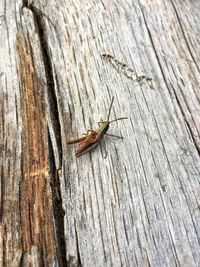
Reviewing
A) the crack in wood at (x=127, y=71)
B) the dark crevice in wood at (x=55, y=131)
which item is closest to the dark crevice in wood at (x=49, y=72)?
the dark crevice in wood at (x=55, y=131)

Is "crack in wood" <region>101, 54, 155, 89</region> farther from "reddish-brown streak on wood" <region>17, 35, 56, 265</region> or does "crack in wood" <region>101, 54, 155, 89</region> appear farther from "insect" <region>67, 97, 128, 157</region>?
"reddish-brown streak on wood" <region>17, 35, 56, 265</region>

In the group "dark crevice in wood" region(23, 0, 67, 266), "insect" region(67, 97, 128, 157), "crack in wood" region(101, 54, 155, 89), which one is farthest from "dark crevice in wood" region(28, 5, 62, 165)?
"crack in wood" region(101, 54, 155, 89)

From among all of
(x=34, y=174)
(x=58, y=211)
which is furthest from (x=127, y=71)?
(x=58, y=211)

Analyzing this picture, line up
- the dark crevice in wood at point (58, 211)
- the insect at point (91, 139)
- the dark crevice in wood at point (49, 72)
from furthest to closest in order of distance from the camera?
the dark crevice in wood at point (49, 72) → the insect at point (91, 139) → the dark crevice in wood at point (58, 211)

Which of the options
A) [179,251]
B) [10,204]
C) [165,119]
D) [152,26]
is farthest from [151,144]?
[152,26]

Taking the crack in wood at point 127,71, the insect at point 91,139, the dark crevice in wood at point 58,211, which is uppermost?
the crack in wood at point 127,71

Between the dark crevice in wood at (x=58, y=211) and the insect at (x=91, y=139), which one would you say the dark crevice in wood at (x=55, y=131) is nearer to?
the dark crevice in wood at (x=58, y=211)

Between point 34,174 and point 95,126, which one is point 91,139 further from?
point 34,174

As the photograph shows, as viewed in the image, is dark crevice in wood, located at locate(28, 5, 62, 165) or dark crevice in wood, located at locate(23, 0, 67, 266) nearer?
dark crevice in wood, located at locate(23, 0, 67, 266)
